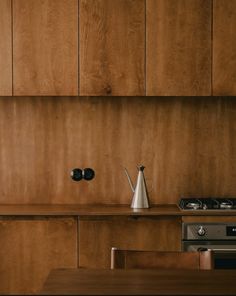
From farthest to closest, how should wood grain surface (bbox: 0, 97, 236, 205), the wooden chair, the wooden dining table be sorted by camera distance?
wood grain surface (bbox: 0, 97, 236, 205) → the wooden chair → the wooden dining table

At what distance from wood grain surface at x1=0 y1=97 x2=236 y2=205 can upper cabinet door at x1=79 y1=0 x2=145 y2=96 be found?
36 cm

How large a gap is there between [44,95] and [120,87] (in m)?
0.48

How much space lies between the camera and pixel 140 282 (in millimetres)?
1974

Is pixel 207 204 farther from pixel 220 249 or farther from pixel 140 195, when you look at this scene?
pixel 140 195

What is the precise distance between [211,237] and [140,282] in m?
1.61

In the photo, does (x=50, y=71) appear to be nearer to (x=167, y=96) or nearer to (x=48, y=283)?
(x=167, y=96)

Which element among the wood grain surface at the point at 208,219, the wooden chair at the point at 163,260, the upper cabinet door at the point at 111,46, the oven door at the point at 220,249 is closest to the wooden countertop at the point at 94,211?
the wood grain surface at the point at 208,219

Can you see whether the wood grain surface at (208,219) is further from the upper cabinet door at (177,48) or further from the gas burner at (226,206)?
the upper cabinet door at (177,48)

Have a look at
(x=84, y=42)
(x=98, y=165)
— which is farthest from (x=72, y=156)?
(x=84, y=42)

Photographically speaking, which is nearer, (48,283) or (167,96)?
(48,283)

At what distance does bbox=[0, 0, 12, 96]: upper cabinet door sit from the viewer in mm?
3611

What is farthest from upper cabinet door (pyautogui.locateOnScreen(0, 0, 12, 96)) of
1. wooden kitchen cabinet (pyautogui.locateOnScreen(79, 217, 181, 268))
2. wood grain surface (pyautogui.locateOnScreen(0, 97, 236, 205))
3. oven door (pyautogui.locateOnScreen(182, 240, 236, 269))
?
oven door (pyautogui.locateOnScreen(182, 240, 236, 269))

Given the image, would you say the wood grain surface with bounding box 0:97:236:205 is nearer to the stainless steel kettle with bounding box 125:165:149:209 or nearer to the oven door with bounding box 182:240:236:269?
the stainless steel kettle with bounding box 125:165:149:209

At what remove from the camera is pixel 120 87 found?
3641 mm
